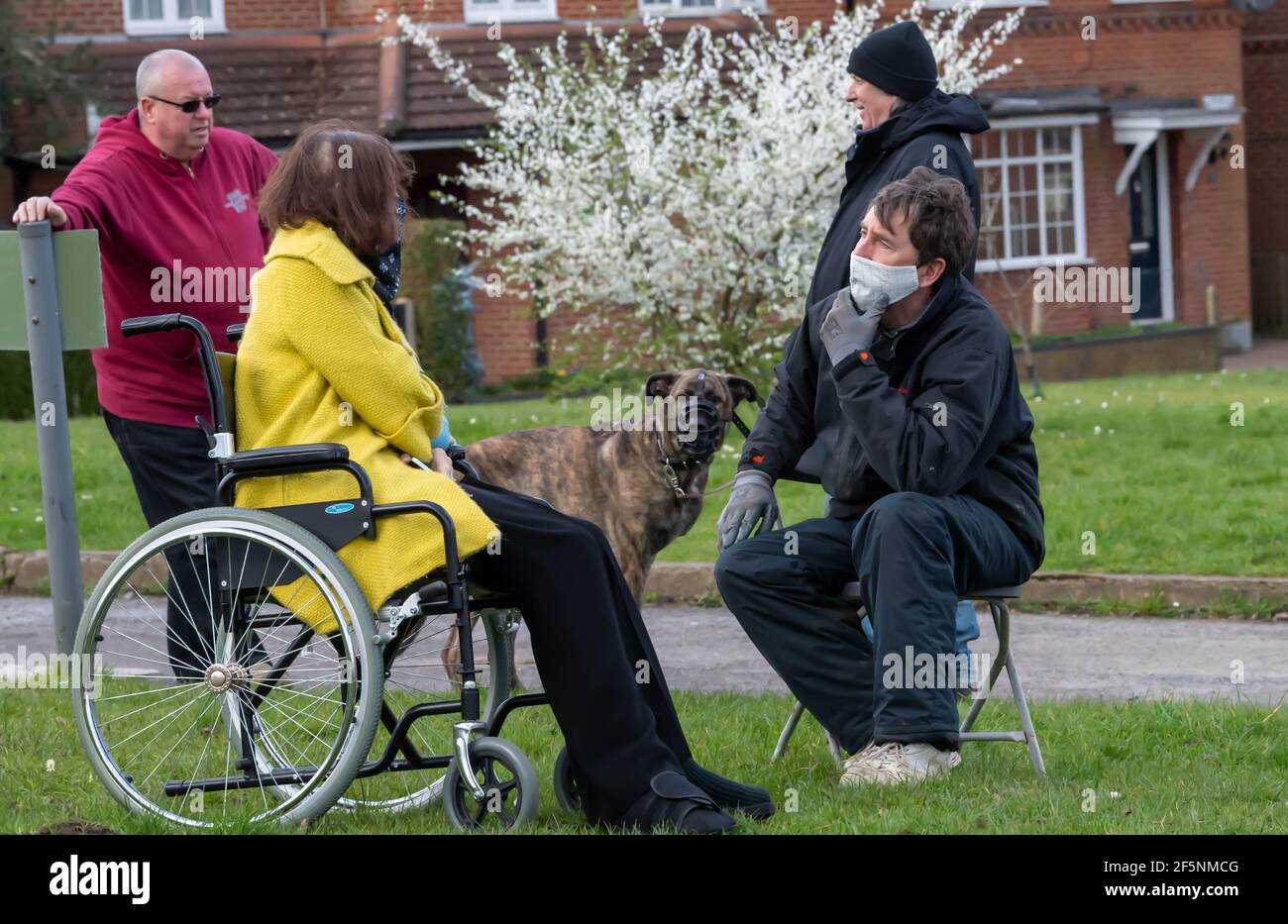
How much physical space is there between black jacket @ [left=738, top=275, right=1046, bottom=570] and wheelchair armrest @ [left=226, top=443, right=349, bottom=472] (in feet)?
4.67

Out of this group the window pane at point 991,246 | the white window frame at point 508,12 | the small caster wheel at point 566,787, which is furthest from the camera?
the window pane at point 991,246

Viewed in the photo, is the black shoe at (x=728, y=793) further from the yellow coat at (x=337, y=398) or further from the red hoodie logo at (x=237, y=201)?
the red hoodie logo at (x=237, y=201)

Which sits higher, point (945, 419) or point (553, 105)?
point (553, 105)

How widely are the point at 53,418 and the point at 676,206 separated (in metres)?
7.31

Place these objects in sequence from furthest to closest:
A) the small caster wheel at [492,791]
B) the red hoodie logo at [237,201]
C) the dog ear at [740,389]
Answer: the dog ear at [740,389] < the red hoodie logo at [237,201] < the small caster wheel at [492,791]

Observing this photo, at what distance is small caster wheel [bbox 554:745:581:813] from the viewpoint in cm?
443

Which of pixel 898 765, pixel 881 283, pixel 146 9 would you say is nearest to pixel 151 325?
pixel 881 283

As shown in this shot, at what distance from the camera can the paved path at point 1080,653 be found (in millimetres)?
6582

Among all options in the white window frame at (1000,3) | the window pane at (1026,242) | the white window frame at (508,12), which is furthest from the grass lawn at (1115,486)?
the window pane at (1026,242)

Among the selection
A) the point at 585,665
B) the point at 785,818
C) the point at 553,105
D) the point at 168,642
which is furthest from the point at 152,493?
the point at 553,105

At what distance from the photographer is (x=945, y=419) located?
4648 mm

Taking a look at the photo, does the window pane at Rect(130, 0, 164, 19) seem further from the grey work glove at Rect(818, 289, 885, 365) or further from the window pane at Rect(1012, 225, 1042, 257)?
the grey work glove at Rect(818, 289, 885, 365)

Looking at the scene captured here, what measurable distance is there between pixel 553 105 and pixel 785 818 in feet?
33.2
